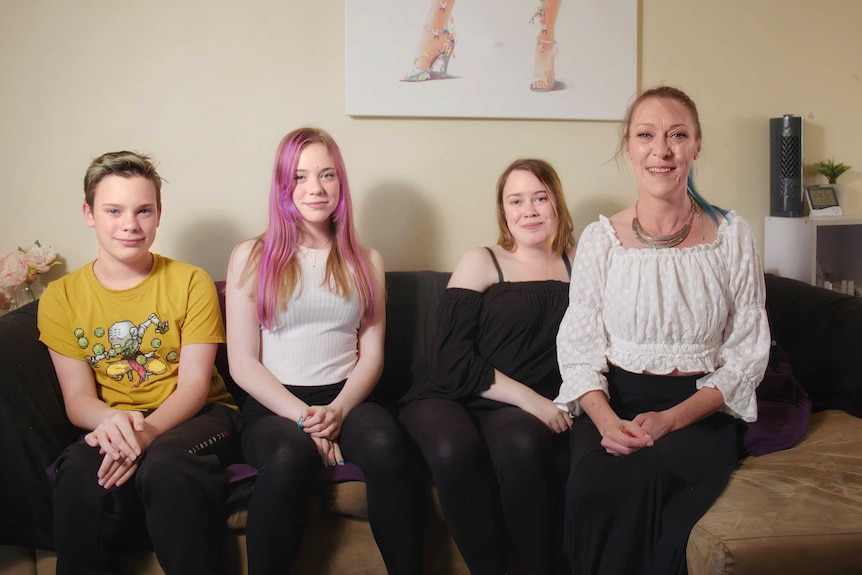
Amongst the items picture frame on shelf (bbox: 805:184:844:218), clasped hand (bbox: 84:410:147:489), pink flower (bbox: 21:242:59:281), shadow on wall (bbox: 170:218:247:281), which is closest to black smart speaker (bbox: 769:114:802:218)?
picture frame on shelf (bbox: 805:184:844:218)

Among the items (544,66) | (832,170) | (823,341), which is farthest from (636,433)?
(832,170)

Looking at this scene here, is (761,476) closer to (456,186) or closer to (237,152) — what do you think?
(456,186)

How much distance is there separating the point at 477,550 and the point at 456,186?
120 cm

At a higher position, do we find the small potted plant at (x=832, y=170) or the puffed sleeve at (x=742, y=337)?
the small potted plant at (x=832, y=170)

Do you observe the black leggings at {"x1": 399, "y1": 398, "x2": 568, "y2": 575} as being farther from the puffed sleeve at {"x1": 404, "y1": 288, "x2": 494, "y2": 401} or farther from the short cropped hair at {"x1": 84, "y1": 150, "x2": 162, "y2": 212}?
the short cropped hair at {"x1": 84, "y1": 150, "x2": 162, "y2": 212}

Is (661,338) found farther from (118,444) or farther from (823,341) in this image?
(118,444)

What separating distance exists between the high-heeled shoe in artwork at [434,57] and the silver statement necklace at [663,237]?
0.89 metres

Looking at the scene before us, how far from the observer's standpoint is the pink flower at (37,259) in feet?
7.03

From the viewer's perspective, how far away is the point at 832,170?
2602 mm

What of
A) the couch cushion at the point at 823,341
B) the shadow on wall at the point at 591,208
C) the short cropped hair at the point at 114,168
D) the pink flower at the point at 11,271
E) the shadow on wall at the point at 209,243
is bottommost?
the couch cushion at the point at 823,341

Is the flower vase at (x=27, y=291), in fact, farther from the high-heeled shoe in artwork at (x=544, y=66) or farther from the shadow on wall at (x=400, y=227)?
the high-heeled shoe in artwork at (x=544, y=66)

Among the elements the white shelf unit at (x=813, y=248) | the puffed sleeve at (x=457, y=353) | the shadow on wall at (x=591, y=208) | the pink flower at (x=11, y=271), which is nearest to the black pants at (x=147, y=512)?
the puffed sleeve at (x=457, y=353)

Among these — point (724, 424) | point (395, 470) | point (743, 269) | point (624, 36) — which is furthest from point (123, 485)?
point (624, 36)

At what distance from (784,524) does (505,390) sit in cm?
67
